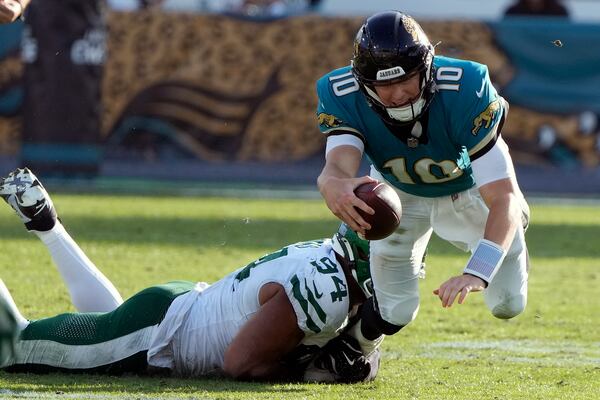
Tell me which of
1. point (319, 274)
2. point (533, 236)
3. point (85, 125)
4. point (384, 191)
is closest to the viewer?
point (384, 191)

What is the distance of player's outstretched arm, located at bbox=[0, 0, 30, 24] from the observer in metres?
4.98

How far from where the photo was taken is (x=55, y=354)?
4703 millimetres

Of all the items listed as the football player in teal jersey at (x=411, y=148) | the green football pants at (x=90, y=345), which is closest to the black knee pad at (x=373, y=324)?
the football player in teal jersey at (x=411, y=148)

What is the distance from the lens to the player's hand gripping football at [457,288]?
3834 millimetres

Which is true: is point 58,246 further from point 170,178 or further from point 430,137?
point 170,178

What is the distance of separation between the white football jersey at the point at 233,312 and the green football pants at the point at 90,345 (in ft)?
0.21

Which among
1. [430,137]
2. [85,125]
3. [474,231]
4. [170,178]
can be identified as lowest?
[170,178]

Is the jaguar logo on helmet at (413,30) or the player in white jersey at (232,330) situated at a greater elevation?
the jaguar logo on helmet at (413,30)

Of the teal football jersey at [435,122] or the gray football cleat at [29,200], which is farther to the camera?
the gray football cleat at [29,200]

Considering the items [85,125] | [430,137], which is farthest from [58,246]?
[85,125]

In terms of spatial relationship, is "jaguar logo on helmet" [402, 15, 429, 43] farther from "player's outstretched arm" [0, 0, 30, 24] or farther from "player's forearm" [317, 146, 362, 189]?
"player's outstretched arm" [0, 0, 30, 24]

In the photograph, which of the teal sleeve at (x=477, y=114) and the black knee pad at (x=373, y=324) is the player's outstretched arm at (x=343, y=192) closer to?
the teal sleeve at (x=477, y=114)

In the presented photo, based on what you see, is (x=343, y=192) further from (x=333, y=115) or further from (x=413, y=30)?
(x=413, y=30)

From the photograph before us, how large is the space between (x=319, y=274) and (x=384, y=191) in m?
0.52
